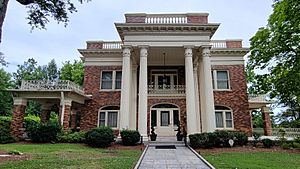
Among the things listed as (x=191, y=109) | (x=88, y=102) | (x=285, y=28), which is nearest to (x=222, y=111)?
(x=191, y=109)

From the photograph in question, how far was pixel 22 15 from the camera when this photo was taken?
28.4ft

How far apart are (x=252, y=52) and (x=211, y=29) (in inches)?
124

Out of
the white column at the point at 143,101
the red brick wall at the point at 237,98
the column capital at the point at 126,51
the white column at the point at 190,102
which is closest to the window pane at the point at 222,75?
the red brick wall at the point at 237,98

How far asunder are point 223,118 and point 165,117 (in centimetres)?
471

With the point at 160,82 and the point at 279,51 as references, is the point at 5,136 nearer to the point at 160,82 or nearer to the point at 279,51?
the point at 160,82

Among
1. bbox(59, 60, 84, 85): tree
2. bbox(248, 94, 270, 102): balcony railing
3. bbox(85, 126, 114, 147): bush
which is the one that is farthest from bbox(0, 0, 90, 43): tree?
bbox(59, 60, 84, 85): tree

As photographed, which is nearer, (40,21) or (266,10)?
(40,21)

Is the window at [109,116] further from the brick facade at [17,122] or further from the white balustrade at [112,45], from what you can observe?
the brick facade at [17,122]

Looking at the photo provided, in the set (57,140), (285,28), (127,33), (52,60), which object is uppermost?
(52,60)

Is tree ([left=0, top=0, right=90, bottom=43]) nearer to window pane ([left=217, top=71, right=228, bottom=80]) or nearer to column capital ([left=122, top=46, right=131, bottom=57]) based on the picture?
column capital ([left=122, top=46, right=131, bottom=57])

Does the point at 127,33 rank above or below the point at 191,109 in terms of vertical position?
above

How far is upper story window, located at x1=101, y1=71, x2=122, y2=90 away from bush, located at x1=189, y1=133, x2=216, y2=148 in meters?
8.49

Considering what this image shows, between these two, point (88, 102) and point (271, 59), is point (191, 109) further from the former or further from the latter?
point (88, 102)

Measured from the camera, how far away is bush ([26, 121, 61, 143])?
45.9 ft
